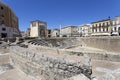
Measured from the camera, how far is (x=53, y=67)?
5.34 metres

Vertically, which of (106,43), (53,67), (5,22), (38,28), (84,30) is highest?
(5,22)

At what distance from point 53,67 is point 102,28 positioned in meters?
44.7

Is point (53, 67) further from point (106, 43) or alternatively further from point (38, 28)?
point (38, 28)

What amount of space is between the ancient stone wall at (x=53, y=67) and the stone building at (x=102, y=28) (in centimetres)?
4189

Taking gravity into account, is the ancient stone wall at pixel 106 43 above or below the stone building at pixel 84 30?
below

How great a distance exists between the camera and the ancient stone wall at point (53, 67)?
191 inches

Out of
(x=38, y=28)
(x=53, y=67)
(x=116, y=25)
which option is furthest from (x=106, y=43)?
(x=38, y=28)

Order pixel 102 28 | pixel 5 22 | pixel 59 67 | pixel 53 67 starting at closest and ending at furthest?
pixel 59 67 < pixel 53 67 < pixel 5 22 < pixel 102 28

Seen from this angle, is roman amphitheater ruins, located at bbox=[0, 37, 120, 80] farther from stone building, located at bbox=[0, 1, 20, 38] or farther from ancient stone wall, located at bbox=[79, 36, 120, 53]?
stone building, located at bbox=[0, 1, 20, 38]

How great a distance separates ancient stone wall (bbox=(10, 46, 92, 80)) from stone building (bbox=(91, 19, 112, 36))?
137ft

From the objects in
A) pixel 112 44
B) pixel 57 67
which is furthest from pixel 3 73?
pixel 112 44

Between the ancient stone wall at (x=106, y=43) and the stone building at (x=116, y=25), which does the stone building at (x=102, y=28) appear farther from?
the ancient stone wall at (x=106, y=43)

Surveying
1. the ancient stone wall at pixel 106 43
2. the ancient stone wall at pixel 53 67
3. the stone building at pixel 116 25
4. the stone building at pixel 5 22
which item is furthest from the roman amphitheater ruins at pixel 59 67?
the stone building at pixel 116 25

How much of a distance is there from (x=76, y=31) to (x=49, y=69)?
6328 centimetres
